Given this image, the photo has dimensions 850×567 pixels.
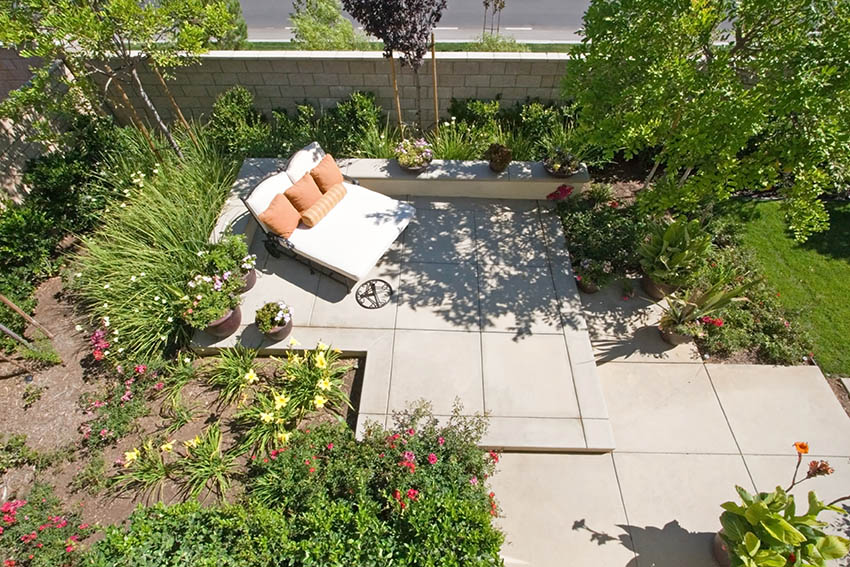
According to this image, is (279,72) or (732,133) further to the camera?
(279,72)

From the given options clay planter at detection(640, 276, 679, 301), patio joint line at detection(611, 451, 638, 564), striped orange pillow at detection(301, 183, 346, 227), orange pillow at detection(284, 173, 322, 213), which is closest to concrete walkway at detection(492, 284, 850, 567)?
patio joint line at detection(611, 451, 638, 564)

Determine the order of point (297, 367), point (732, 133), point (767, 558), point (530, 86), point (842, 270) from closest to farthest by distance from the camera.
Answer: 1. point (767, 558)
2. point (732, 133)
3. point (297, 367)
4. point (842, 270)
5. point (530, 86)

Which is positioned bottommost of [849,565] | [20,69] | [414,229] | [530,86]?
[849,565]

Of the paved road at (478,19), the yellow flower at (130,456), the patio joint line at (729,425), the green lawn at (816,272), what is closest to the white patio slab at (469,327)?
the yellow flower at (130,456)

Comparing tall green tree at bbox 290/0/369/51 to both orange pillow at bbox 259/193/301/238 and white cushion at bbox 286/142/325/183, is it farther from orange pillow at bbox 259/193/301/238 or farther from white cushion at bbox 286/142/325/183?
orange pillow at bbox 259/193/301/238

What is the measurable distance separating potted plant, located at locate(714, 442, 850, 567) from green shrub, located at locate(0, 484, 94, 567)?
5.80 m

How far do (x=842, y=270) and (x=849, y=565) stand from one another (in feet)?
13.2

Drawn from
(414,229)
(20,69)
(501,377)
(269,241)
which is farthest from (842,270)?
(20,69)

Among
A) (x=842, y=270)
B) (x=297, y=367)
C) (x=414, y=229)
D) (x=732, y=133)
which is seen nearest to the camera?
(x=732, y=133)

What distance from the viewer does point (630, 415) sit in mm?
4953

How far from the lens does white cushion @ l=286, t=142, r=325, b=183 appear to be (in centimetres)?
602

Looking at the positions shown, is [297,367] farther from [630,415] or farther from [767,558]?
[767,558]

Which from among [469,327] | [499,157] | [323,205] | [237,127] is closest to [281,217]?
[323,205]

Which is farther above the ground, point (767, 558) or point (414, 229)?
point (414, 229)
